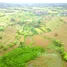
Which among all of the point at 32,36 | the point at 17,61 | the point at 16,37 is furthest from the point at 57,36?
the point at 17,61

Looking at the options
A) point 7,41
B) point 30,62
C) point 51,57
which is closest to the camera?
point 30,62

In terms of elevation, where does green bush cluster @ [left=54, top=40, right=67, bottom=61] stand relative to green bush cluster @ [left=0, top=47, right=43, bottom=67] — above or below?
below

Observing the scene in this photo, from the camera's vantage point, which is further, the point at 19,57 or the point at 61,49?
the point at 61,49

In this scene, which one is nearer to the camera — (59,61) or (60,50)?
(59,61)

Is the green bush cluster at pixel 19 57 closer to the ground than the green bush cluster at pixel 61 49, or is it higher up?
higher up

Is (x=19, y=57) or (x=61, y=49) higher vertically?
(x=19, y=57)

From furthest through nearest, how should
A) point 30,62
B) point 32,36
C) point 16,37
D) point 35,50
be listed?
point 32,36 → point 16,37 → point 35,50 → point 30,62

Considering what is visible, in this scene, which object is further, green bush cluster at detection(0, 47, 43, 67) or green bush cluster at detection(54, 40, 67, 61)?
green bush cluster at detection(54, 40, 67, 61)

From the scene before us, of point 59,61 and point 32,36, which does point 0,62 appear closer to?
point 59,61
